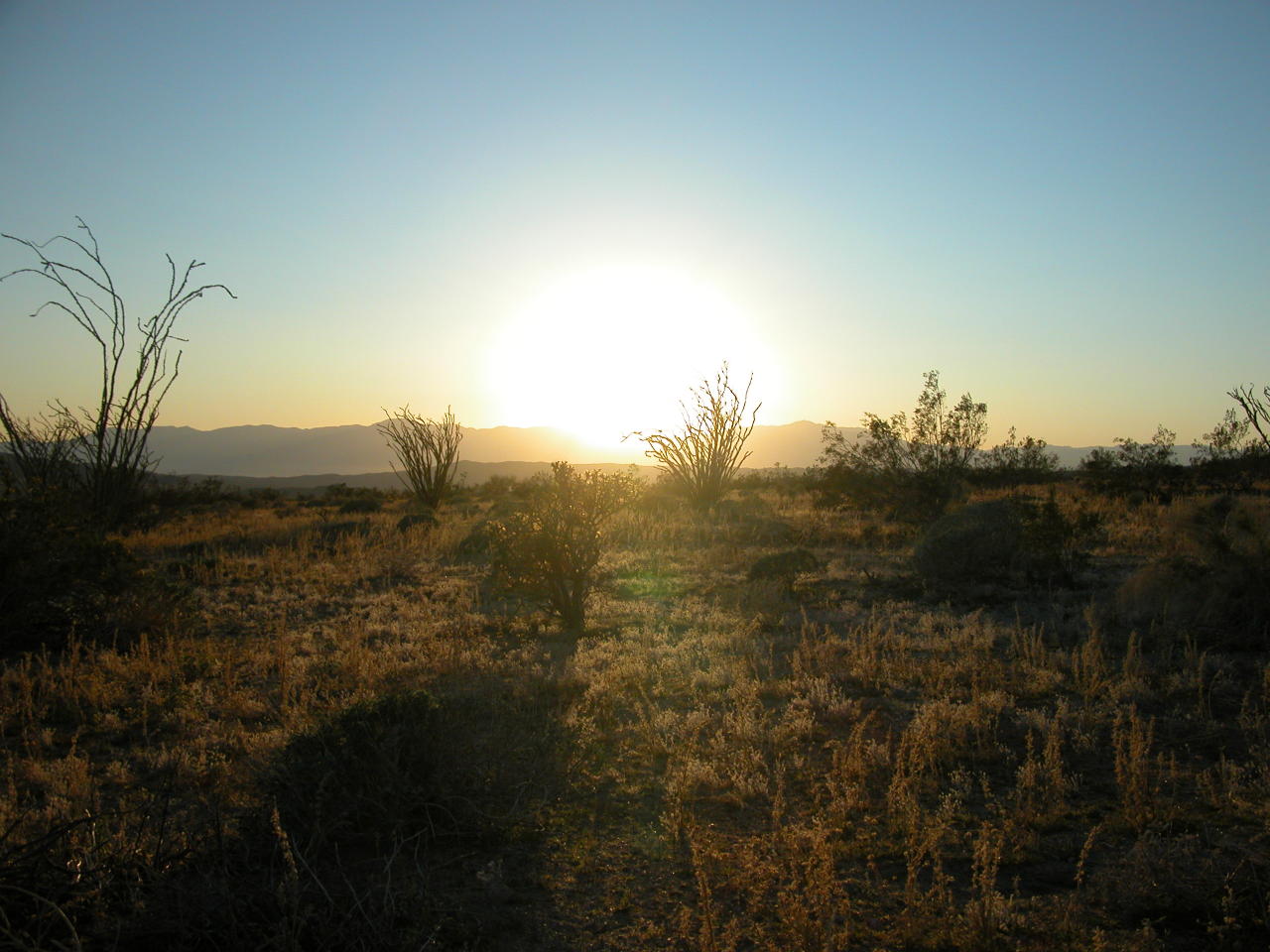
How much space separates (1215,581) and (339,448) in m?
184

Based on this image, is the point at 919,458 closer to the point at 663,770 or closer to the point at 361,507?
the point at 663,770

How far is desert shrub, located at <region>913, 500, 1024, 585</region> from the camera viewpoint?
395 inches

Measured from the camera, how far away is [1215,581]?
23.5 ft

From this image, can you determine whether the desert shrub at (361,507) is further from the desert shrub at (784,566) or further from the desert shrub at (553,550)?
the desert shrub at (553,550)

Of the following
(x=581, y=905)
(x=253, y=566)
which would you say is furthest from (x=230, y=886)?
(x=253, y=566)

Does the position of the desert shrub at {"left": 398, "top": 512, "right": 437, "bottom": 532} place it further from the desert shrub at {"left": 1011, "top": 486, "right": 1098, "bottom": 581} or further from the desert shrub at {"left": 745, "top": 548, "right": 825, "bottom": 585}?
the desert shrub at {"left": 1011, "top": 486, "right": 1098, "bottom": 581}

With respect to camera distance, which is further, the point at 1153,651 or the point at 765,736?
→ the point at 1153,651

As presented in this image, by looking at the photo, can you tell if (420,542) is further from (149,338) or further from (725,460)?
(725,460)

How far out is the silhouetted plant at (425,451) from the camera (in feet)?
80.7

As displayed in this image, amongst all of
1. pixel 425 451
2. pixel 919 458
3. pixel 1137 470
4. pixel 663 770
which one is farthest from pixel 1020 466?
pixel 663 770

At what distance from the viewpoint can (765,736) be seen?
5039 millimetres

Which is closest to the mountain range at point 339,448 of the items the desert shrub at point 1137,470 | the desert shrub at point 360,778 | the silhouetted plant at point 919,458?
the desert shrub at point 1137,470

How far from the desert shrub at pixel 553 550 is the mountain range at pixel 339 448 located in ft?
470

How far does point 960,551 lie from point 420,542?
9.42 meters
